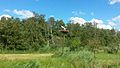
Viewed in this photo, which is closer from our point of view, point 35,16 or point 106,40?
point 35,16

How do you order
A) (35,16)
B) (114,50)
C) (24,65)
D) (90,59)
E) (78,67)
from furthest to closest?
(35,16), (114,50), (90,59), (78,67), (24,65)

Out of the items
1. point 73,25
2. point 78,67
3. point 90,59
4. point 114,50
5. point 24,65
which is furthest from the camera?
point 73,25

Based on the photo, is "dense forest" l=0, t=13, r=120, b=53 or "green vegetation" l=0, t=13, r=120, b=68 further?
"dense forest" l=0, t=13, r=120, b=53

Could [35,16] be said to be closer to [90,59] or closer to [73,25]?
[73,25]

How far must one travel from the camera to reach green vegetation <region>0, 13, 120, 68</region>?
12.4 metres

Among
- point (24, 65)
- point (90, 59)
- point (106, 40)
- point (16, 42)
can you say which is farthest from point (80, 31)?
point (24, 65)

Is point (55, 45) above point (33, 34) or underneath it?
underneath

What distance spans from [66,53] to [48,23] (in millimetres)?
67001

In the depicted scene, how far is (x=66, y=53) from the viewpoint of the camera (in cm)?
1280

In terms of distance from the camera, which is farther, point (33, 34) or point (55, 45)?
point (33, 34)

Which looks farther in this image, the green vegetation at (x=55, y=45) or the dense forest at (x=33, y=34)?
the dense forest at (x=33, y=34)

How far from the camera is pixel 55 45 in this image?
16859mm

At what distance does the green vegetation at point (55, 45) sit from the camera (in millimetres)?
12445

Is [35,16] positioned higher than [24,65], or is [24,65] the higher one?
[35,16]
